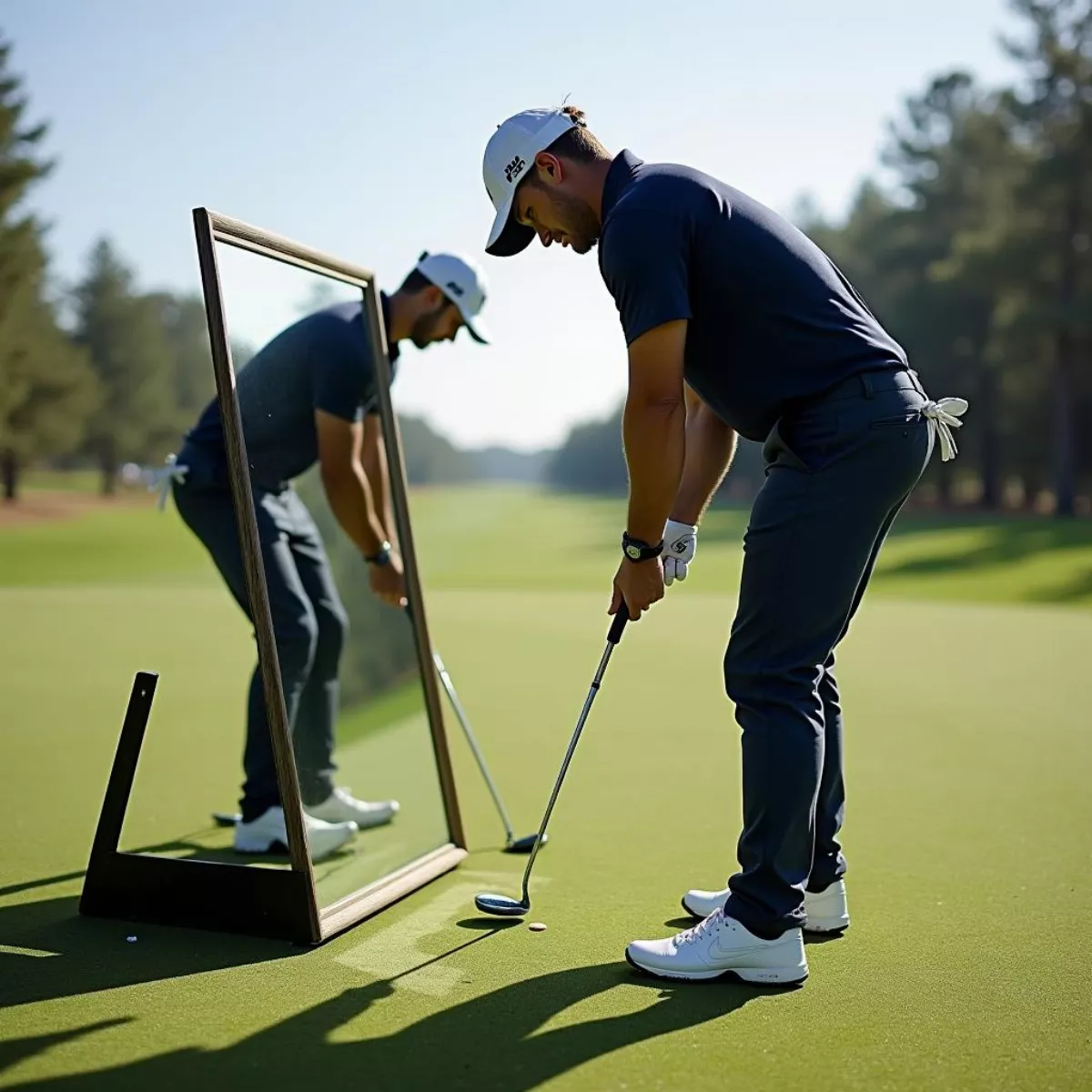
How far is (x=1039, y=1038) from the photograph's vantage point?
257 cm

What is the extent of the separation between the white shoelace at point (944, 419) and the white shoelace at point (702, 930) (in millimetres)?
1144

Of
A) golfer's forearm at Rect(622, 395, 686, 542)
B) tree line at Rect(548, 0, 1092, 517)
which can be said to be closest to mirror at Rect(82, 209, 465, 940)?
golfer's forearm at Rect(622, 395, 686, 542)

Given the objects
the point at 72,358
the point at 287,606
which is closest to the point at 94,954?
the point at 287,606

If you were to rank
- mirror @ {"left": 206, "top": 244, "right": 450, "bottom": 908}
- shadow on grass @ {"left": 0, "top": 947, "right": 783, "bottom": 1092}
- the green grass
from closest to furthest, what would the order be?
1. shadow on grass @ {"left": 0, "top": 947, "right": 783, "bottom": 1092}
2. mirror @ {"left": 206, "top": 244, "right": 450, "bottom": 908}
3. the green grass

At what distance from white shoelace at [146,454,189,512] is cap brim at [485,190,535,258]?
4.75 feet

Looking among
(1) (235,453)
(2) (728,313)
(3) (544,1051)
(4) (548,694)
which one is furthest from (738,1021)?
(4) (548,694)

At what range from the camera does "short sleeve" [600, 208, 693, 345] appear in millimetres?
2703

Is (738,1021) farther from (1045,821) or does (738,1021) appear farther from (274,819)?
(1045,821)

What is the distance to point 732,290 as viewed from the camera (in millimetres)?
2826

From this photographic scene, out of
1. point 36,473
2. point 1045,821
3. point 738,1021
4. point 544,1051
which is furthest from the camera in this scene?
point 36,473

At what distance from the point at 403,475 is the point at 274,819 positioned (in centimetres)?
112

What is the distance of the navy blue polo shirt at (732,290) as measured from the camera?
2.72 m

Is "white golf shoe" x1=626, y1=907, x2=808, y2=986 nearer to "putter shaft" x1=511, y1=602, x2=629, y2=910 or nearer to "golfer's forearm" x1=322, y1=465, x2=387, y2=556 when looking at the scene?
"putter shaft" x1=511, y1=602, x2=629, y2=910

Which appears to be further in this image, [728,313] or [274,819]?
[274,819]
